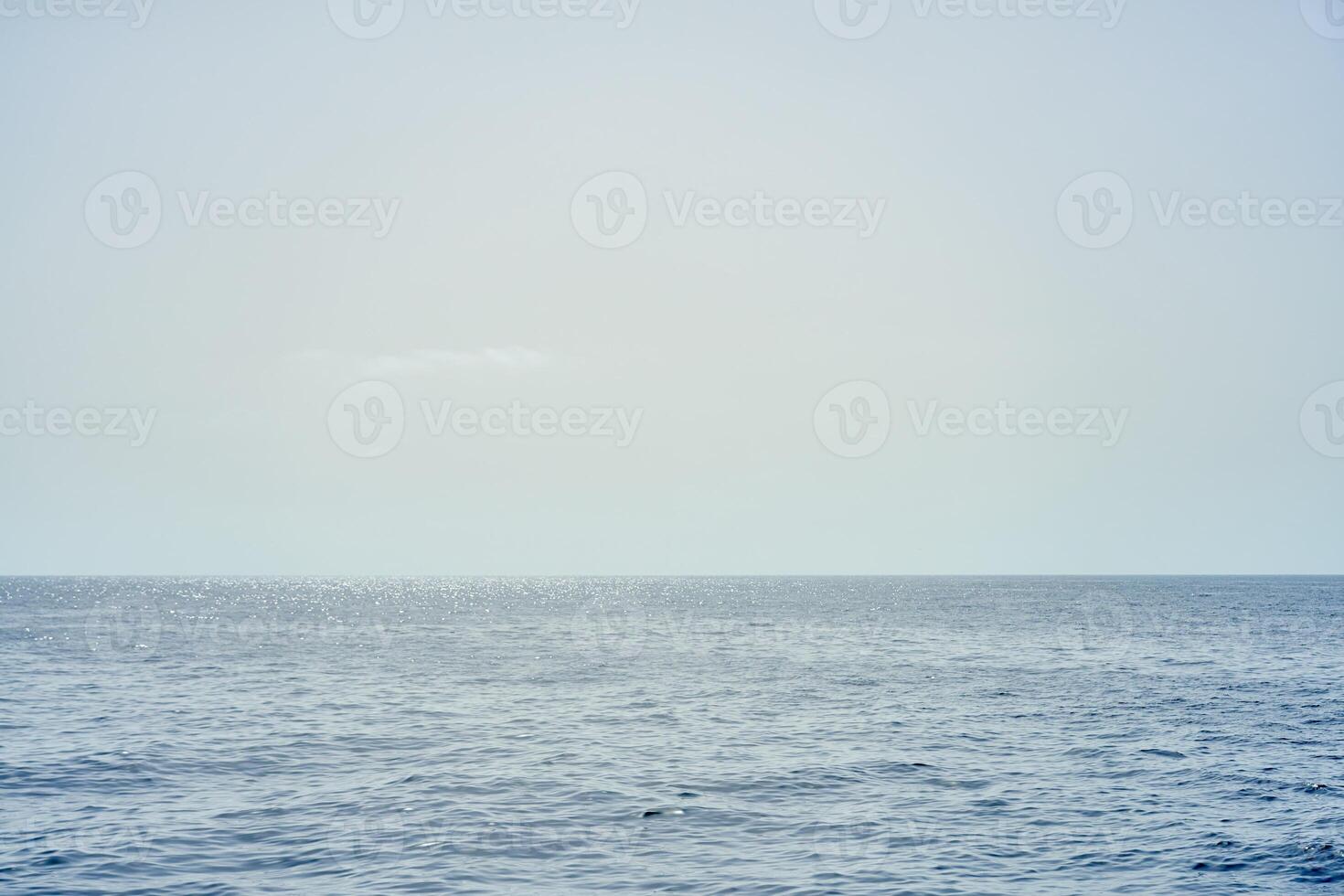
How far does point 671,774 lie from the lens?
92.5 ft

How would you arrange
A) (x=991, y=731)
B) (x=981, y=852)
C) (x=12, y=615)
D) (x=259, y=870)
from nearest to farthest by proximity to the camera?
(x=259, y=870) → (x=981, y=852) → (x=991, y=731) → (x=12, y=615)

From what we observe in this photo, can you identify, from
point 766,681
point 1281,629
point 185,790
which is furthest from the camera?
point 1281,629

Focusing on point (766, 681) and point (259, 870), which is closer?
point (259, 870)

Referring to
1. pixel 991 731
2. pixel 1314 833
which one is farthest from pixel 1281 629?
pixel 1314 833

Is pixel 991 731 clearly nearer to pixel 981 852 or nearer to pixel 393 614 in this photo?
pixel 981 852

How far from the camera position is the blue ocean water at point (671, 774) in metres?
20.0

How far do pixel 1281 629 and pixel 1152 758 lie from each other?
70.5 m

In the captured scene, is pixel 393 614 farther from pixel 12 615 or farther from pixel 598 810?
pixel 598 810

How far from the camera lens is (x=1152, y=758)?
101 feet

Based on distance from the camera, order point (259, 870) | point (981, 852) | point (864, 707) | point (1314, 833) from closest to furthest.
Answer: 1. point (259, 870)
2. point (981, 852)
3. point (1314, 833)
4. point (864, 707)

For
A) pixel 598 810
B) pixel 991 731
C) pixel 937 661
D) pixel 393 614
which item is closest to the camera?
pixel 598 810

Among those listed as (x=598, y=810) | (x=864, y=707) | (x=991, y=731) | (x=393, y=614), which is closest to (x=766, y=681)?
(x=864, y=707)

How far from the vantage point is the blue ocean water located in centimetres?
1997

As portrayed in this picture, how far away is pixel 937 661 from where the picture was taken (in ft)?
205
